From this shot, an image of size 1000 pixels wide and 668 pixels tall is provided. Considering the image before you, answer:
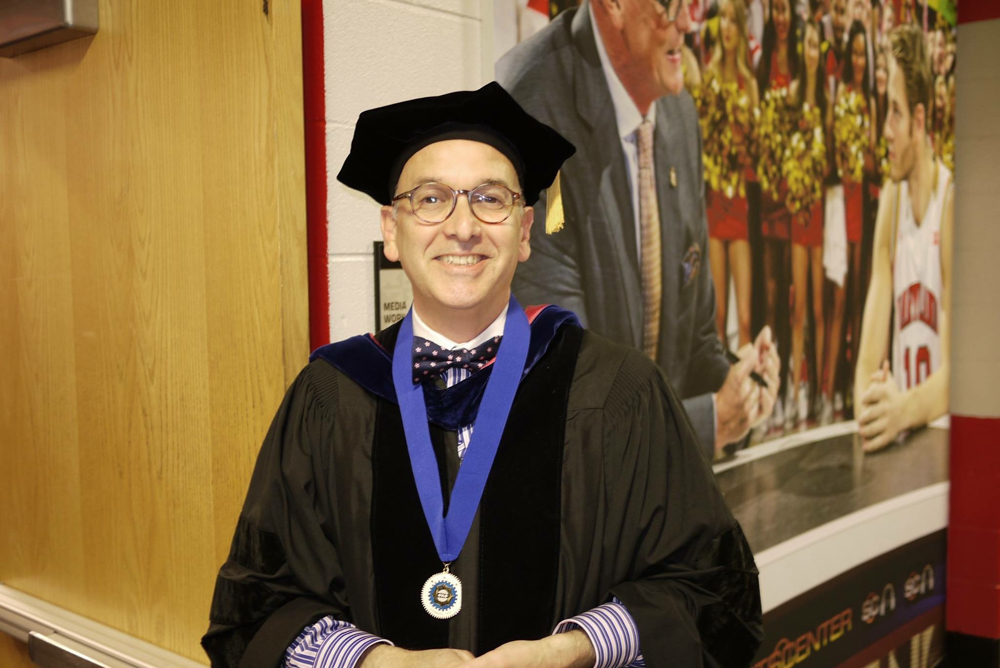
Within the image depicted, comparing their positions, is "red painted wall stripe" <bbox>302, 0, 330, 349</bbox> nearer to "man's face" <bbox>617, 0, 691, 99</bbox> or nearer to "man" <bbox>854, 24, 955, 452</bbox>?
"man's face" <bbox>617, 0, 691, 99</bbox>

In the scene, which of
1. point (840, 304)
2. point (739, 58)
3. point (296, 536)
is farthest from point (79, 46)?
point (840, 304)

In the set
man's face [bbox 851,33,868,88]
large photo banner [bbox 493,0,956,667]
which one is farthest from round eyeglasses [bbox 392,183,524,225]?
man's face [bbox 851,33,868,88]

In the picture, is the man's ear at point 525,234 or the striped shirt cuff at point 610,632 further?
the man's ear at point 525,234

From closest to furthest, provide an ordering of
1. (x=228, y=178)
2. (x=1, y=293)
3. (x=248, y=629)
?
(x=248, y=629) → (x=228, y=178) → (x=1, y=293)

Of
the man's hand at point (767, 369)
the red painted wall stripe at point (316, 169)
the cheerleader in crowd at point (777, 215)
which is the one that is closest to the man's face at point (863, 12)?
the cheerleader in crowd at point (777, 215)

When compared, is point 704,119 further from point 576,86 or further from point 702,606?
point 702,606

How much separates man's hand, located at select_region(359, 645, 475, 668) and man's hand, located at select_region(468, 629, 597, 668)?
0.13ft

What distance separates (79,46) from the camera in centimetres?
205

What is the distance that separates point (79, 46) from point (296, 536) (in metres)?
1.36

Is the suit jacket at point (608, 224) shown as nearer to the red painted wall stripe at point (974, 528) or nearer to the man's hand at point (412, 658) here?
the man's hand at point (412, 658)

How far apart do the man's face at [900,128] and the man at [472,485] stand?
285cm

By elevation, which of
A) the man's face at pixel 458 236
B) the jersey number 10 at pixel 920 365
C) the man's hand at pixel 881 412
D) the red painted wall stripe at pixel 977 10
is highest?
the red painted wall stripe at pixel 977 10

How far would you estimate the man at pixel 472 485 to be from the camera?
1.29 m

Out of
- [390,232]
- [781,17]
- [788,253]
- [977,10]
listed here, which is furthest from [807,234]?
[390,232]
